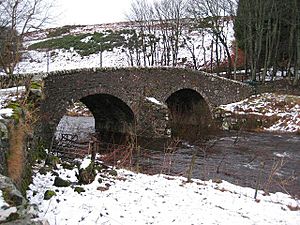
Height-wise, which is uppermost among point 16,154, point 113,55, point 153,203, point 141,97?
point 113,55

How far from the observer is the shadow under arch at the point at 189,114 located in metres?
22.1

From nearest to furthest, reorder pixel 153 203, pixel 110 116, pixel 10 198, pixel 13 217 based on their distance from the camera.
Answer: pixel 13 217
pixel 10 198
pixel 153 203
pixel 110 116

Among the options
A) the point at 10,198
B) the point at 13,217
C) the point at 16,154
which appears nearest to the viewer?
the point at 13,217

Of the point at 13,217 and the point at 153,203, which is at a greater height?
the point at 13,217

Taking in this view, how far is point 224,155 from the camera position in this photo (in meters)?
15.4

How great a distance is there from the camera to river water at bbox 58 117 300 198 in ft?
37.9

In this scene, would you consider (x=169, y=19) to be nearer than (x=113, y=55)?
Yes

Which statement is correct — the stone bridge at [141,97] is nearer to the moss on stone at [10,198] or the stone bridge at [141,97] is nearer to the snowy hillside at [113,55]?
the moss on stone at [10,198]

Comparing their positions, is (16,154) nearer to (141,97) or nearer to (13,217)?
(13,217)

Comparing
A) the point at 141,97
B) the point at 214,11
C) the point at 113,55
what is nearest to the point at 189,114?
the point at 141,97

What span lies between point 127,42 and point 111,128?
75.2 feet

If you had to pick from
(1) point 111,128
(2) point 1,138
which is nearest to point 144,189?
(2) point 1,138

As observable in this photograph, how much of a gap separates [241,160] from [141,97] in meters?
7.83

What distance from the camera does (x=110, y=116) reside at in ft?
75.9
